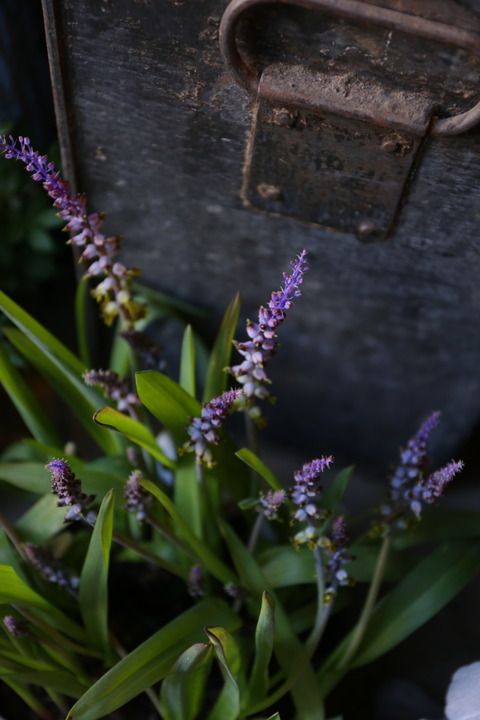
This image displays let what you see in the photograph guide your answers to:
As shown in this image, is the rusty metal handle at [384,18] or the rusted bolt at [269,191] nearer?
the rusty metal handle at [384,18]

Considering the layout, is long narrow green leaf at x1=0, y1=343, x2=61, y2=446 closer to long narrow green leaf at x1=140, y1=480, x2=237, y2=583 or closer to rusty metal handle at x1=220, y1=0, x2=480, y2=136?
long narrow green leaf at x1=140, y1=480, x2=237, y2=583

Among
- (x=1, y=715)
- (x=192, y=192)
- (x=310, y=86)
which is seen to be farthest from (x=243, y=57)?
(x=1, y=715)

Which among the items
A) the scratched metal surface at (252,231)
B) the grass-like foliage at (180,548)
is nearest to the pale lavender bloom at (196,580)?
the grass-like foliage at (180,548)

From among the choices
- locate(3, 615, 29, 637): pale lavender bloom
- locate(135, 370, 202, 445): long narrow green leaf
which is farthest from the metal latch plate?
locate(3, 615, 29, 637): pale lavender bloom

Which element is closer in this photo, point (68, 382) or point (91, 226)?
point (91, 226)

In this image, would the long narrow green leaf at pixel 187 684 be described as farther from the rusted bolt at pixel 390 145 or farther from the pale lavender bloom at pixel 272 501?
the rusted bolt at pixel 390 145

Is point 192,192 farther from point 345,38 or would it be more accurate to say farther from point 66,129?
point 345,38

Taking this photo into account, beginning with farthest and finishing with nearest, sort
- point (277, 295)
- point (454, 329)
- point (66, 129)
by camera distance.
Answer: point (454, 329)
point (66, 129)
point (277, 295)
